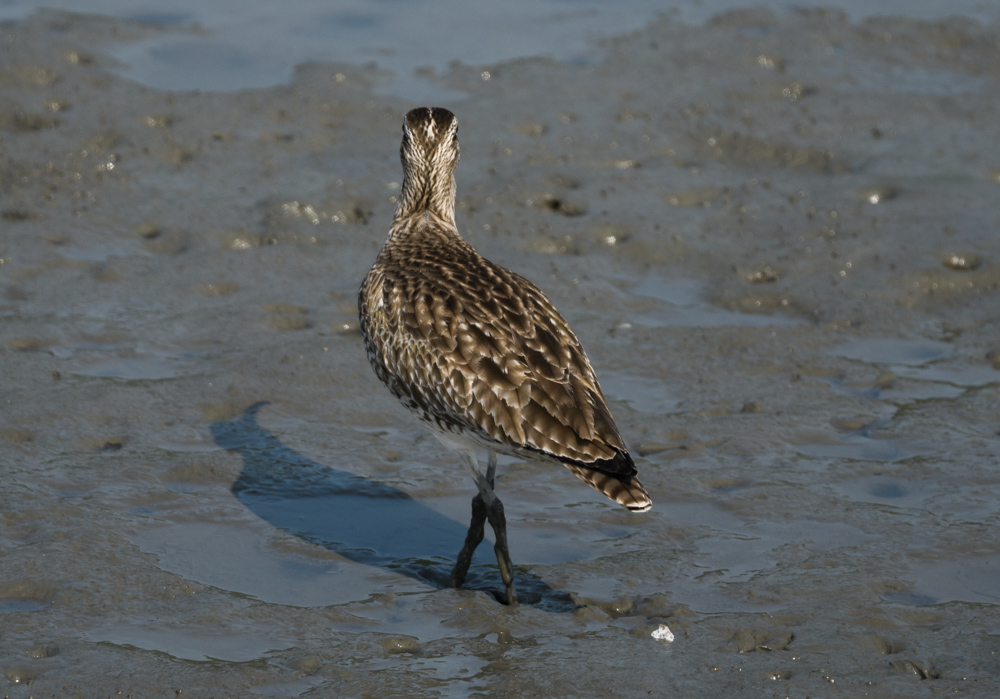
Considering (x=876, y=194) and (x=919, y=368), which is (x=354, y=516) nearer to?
(x=919, y=368)

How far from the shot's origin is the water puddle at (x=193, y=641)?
17.3 feet

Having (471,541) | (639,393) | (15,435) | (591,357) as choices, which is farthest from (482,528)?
(15,435)

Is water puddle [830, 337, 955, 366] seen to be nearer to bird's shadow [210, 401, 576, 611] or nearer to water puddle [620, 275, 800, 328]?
water puddle [620, 275, 800, 328]

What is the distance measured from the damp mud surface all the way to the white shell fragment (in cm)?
4

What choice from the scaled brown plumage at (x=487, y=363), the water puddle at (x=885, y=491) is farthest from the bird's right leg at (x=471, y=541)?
the water puddle at (x=885, y=491)

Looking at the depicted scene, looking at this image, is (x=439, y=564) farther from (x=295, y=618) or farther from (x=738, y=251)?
(x=738, y=251)

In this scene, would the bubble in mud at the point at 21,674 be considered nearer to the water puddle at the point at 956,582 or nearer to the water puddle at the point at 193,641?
the water puddle at the point at 193,641

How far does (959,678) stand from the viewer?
5.12m

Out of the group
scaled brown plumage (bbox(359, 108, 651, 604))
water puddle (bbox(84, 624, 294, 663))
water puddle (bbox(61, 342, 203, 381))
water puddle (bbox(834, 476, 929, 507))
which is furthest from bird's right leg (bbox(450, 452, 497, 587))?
water puddle (bbox(61, 342, 203, 381))

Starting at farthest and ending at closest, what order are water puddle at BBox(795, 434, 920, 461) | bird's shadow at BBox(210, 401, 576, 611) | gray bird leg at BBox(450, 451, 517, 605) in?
water puddle at BBox(795, 434, 920, 461)
bird's shadow at BBox(210, 401, 576, 611)
gray bird leg at BBox(450, 451, 517, 605)

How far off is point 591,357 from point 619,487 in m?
3.17

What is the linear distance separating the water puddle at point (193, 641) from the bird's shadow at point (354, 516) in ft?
3.19

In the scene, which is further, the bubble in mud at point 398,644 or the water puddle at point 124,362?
the water puddle at point 124,362

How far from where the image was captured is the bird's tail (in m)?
5.12
